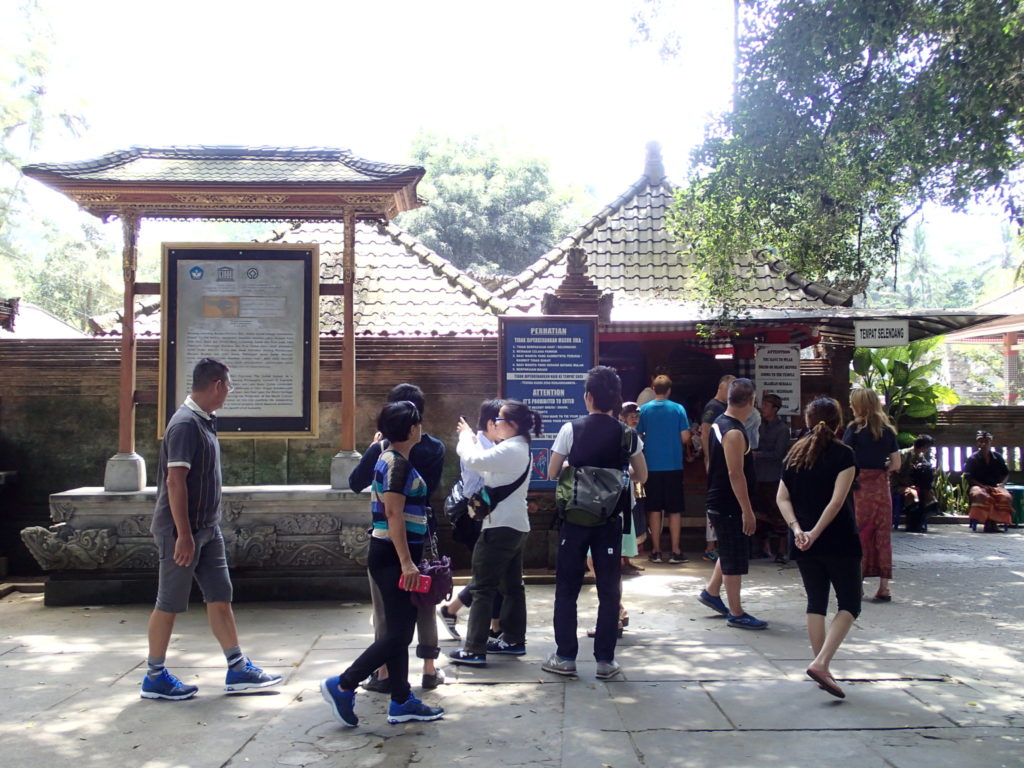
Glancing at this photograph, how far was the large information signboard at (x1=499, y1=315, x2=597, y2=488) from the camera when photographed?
29.5 ft

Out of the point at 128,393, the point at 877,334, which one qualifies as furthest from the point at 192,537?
the point at 877,334

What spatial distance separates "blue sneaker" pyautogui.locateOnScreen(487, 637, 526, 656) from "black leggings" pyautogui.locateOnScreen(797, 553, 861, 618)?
72.7 inches

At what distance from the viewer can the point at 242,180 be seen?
7.89 metres

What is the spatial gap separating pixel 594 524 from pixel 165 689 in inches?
100

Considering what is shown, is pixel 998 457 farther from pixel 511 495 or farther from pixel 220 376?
pixel 220 376

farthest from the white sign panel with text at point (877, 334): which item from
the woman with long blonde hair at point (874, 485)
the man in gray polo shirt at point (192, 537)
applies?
the man in gray polo shirt at point (192, 537)

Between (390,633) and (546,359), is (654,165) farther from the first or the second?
(390,633)

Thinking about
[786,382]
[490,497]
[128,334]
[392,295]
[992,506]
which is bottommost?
[992,506]

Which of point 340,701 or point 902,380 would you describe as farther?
point 902,380

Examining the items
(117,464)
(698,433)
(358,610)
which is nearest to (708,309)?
(698,433)

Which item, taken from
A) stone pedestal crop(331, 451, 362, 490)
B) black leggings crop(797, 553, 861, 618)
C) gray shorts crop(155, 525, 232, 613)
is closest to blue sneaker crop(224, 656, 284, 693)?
gray shorts crop(155, 525, 232, 613)

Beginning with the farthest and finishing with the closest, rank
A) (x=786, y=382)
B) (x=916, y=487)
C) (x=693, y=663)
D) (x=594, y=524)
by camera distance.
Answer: (x=916, y=487) < (x=786, y=382) < (x=693, y=663) < (x=594, y=524)

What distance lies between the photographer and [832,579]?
5.47 m

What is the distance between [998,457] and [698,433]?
5.01m
